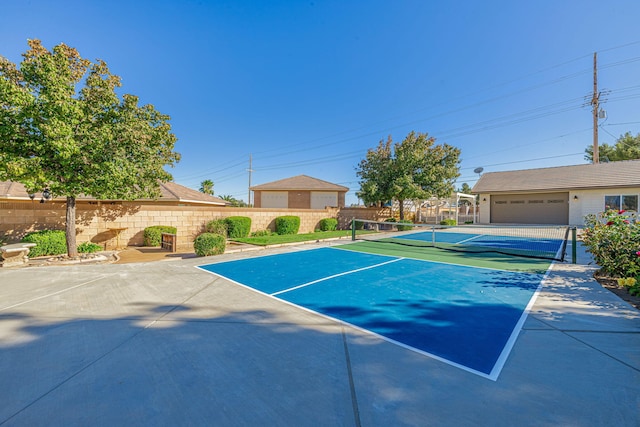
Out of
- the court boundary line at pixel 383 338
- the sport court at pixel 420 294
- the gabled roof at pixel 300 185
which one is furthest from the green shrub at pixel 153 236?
the gabled roof at pixel 300 185

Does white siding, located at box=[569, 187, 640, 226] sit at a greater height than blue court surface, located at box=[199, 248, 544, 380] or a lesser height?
greater

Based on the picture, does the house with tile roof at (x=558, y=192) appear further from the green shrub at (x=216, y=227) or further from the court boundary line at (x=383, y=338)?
the green shrub at (x=216, y=227)

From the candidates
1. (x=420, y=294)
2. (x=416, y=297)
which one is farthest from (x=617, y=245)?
(x=416, y=297)

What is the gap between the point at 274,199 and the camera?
98.9ft

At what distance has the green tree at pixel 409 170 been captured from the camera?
22.2m

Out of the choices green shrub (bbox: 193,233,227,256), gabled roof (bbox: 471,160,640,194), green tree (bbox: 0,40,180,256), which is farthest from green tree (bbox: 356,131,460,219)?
green tree (bbox: 0,40,180,256)

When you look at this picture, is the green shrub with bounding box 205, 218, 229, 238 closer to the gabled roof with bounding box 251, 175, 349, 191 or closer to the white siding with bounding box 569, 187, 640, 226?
the gabled roof with bounding box 251, 175, 349, 191

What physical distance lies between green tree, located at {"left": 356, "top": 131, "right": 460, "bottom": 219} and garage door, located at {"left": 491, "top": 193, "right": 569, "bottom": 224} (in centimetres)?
653

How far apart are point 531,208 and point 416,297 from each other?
26.0 meters

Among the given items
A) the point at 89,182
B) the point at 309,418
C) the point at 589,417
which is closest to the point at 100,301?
the point at 309,418

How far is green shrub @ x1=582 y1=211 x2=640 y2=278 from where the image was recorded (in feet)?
20.4

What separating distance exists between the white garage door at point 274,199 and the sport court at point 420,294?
1968 centimetres

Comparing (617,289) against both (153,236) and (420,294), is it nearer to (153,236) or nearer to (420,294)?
(420,294)

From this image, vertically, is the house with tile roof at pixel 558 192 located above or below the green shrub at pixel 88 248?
above
